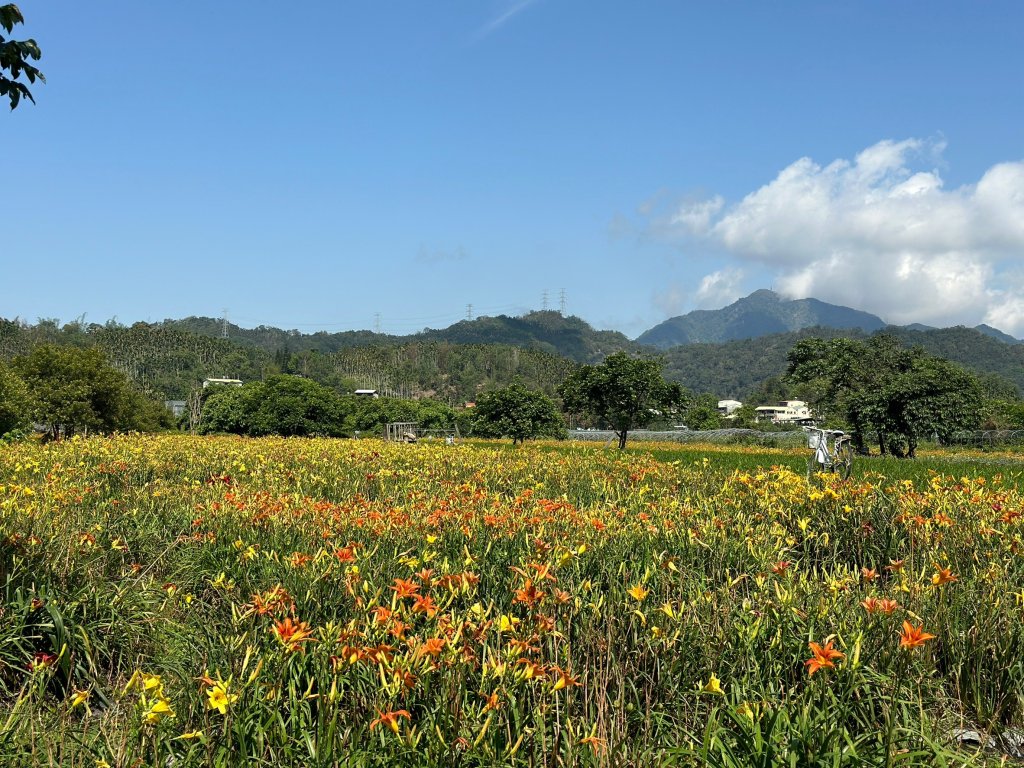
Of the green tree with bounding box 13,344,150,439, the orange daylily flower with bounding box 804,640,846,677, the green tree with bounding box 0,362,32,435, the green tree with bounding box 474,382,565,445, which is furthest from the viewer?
the green tree with bounding box 474,382,565,445

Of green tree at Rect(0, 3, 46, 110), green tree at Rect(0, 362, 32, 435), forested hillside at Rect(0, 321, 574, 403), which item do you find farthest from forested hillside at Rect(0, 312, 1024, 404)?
green tree at Rect(0, 3, 46, 110)

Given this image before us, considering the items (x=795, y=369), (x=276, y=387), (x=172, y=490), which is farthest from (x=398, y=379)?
(x=172, y=490)

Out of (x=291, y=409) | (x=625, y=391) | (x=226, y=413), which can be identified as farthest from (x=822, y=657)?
(x=226, y=413)

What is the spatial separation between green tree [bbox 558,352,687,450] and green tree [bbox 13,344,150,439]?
20.1 meters

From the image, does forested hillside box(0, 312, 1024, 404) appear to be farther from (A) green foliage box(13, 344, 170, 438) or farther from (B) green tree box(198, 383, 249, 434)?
(A) green foliage box(13, 344, 170, 438)

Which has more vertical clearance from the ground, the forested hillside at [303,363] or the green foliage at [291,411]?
the forested hillside at [303,363]

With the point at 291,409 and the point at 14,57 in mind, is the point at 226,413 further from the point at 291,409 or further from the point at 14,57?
the point at 14,57

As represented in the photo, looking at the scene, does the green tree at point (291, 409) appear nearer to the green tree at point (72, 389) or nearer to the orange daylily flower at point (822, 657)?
the green tree at point (72, 389)

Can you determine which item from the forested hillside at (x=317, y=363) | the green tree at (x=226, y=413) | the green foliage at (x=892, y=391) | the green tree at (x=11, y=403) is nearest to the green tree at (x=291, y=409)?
the green tree at (x=226, y=413)

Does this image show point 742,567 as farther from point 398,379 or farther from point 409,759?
point 398,379

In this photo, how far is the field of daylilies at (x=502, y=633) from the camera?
2.18 meters

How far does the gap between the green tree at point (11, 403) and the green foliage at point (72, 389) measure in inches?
107

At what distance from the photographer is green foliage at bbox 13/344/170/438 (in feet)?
88.6

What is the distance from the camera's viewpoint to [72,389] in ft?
89.7
